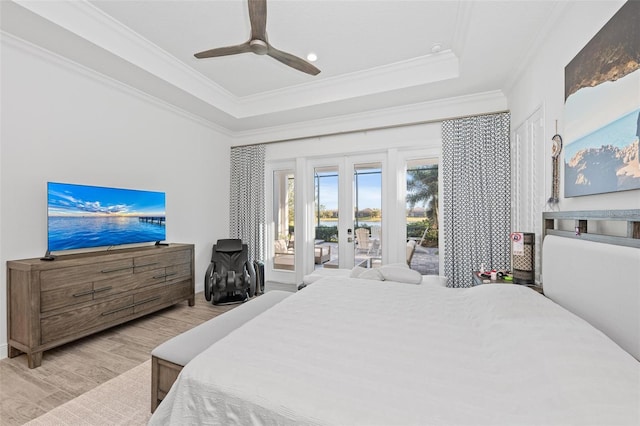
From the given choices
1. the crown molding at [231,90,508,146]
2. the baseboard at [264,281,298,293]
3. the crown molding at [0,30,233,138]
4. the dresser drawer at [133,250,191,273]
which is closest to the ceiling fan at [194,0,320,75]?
the crown molding at [0,30,233,138]

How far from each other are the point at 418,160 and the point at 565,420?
344 cm

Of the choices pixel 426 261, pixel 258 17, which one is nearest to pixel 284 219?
pixel 426 261

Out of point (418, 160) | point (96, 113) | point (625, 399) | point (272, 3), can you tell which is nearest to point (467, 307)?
point (625, 399)

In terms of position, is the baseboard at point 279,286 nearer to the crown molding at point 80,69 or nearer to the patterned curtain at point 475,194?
the patterned curtain at point 475,194

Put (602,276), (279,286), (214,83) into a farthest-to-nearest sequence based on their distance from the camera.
→ 1. (279,286)
2. (214,83)
3. (602,276)

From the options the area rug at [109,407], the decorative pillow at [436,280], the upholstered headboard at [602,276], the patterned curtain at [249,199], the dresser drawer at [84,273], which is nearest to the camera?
the upholstered headboard at [602,276]

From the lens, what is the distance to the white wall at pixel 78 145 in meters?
2.36

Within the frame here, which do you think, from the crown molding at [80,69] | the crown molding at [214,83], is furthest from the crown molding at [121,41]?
the crown molding at [80,69]

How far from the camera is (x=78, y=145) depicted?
→ 2.82m

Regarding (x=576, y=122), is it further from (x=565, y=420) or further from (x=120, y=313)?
(x=120, y=313)

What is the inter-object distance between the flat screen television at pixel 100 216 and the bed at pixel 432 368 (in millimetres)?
2374

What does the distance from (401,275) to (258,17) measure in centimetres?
260

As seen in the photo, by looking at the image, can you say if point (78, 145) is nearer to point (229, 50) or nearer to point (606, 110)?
point (229, 50)

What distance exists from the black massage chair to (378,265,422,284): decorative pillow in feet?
6.57
